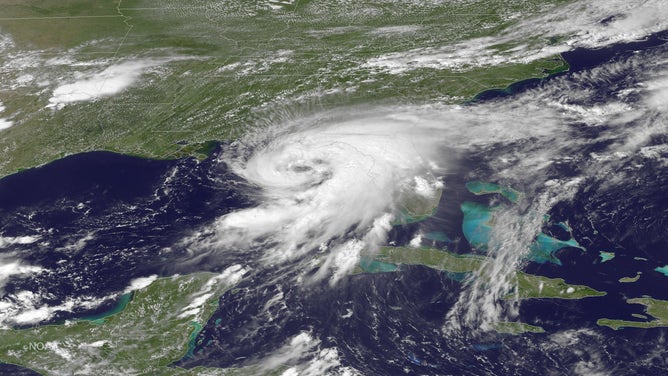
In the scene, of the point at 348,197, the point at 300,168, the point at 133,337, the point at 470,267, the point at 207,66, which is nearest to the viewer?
the point at 133,337

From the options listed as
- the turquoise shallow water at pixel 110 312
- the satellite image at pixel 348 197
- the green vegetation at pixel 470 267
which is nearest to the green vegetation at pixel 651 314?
the satellite image at pixel 348 197

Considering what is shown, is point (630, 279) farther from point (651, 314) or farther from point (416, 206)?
point (416, 206)

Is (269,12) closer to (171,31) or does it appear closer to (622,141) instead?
(171,31)

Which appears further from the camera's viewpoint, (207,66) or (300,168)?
(207,66)

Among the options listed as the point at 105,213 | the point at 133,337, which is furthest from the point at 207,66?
the point at 133,337

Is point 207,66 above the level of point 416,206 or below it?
above

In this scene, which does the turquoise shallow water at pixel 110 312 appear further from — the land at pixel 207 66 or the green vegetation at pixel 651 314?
the green vegetation at pixel 651 314

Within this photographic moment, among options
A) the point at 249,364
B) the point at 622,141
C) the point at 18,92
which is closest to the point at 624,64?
the point at 622,141
